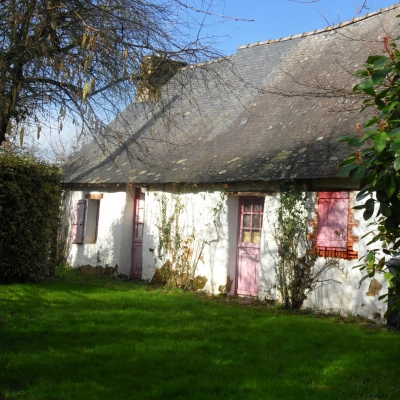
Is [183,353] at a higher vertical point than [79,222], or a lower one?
lower

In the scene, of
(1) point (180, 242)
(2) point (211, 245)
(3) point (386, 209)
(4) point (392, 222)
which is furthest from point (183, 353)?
(1) point (180, 242)

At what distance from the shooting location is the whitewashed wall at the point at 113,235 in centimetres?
1555

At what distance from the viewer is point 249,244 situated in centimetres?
1244

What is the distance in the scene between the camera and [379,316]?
9.61 m

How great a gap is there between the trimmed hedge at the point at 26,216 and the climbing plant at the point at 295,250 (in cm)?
479

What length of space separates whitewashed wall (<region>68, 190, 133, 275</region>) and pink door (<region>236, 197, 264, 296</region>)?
13.1ft

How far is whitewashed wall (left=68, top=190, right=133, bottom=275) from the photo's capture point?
1555 centimetres

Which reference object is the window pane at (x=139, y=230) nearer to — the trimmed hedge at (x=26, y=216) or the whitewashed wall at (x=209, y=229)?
the whitewashed wall at (x=209, y=229)

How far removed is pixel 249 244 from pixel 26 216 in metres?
4.54

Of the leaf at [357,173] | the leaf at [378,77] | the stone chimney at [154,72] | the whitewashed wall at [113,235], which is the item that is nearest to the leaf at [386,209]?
the leaf at [357,173]

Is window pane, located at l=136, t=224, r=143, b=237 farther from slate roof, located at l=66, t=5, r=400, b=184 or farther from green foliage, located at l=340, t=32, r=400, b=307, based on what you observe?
green foliage, located at l=340, t=32, r=400, b=307

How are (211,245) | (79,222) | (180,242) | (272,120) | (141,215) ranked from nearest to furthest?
(211,245) → (272,120) → (180,242) → (141,215) → (79,222)

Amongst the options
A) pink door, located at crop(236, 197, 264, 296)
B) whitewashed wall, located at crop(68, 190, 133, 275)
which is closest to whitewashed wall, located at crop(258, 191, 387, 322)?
pink door, located at crop(236, 197, 264, 296)

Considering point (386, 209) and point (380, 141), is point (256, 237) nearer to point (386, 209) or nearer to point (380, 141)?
point (386, 209)
